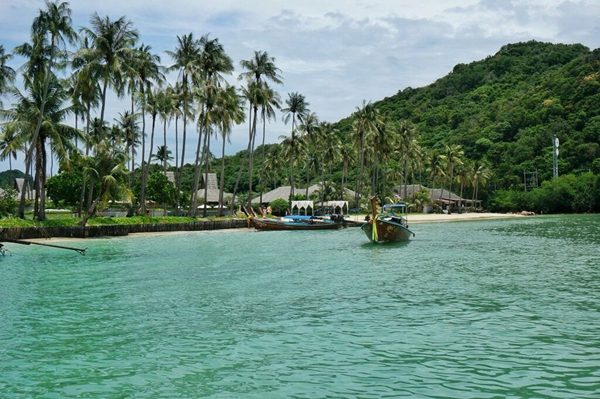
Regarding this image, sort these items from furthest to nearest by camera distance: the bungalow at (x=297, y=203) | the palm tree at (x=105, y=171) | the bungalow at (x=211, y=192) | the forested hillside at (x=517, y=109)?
the forested hillside at (x=517, y=109)
the bungalow at (x=211, y=192)
the bungalow at (x=297, y=203)
the palm tree at (x=105, y=171)

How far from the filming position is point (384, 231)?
37219mm

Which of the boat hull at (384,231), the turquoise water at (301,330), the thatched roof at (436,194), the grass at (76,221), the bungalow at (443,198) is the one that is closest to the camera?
the turquoise water at (301,330)

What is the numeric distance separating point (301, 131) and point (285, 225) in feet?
84.6

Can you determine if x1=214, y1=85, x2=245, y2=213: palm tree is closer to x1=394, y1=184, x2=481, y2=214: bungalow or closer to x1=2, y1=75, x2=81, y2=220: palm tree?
x1=2, y1=75, x2=81, y2=220: palm tree

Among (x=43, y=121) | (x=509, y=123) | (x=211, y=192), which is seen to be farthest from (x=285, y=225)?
(x=509, y=123)

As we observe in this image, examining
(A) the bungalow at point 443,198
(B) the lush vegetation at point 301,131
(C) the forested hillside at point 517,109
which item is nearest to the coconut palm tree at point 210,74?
(B) the lush vegetation at point 301,131

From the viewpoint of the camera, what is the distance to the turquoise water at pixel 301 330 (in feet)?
28.5

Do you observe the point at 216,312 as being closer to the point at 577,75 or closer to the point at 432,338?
the point at 432,338

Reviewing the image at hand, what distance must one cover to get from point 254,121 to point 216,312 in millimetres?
52109

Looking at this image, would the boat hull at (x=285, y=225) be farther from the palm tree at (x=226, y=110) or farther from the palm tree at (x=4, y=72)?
the palm tree at (x=4, y=72)

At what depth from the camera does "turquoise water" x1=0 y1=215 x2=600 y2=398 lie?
869cm

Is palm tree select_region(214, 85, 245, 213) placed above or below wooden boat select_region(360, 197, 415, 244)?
above

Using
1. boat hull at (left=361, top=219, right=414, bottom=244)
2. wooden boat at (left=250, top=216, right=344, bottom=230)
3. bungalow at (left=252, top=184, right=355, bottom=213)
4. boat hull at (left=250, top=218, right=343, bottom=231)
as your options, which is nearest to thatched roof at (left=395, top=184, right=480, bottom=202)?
bungalow at (left=252, top=184, right=355, bottom=213)

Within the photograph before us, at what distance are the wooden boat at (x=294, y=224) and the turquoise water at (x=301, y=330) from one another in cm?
3029
